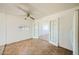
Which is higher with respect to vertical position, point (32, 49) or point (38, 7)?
point (38, 7)

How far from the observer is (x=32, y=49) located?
6.95 ft

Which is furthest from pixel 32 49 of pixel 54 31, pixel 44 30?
pixel 54 31

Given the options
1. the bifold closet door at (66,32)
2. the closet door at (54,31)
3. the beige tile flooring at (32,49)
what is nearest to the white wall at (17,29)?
the beige tile flooring at (32,49)

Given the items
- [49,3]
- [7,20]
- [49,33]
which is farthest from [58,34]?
[7,20]

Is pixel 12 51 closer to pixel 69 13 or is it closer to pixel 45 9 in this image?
pixel 45 9

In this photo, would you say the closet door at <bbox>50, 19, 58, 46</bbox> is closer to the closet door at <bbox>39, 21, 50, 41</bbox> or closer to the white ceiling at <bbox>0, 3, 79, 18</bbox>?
the closet door at <bbox>39, 21, 50, 41</bbox>

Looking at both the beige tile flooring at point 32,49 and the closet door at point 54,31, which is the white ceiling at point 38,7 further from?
the beige tile flooring at point 32,49

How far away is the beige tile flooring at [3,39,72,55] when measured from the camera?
210cm

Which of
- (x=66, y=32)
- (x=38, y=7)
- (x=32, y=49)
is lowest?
(x=32, y=49)

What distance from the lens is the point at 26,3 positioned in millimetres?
2057

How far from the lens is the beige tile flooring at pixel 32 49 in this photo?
2102mm

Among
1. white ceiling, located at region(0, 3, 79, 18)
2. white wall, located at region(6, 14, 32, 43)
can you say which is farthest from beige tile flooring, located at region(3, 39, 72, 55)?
white ceiling, located at region(0, 3, 79, 18)

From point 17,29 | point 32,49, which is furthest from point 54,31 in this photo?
point 17,29

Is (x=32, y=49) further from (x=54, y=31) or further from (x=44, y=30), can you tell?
(x=54, y=31)
